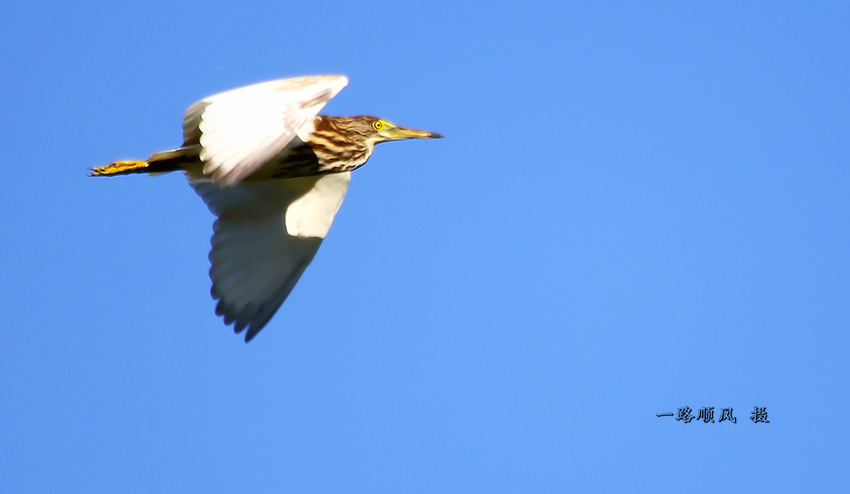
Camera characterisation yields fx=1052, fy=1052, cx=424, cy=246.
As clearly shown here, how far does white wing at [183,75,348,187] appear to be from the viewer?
8.37 m

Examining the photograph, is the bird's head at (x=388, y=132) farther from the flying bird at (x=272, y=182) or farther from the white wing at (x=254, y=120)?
the white wing at (x=254, y=120)

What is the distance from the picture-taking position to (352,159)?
10.6 m

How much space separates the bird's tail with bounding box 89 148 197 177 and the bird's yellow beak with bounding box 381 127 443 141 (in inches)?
80.8

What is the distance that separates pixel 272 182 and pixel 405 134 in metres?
1.49

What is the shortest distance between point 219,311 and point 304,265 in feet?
3.38

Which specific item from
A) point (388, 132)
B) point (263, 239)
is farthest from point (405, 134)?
point (263, 239)

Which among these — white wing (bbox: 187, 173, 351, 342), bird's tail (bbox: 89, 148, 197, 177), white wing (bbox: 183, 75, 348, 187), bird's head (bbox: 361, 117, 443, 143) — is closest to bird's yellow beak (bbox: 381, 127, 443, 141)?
bird's head (bbox: 361, 117, 443, 143)

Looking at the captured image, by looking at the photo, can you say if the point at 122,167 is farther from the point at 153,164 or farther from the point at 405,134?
the point at 405,134

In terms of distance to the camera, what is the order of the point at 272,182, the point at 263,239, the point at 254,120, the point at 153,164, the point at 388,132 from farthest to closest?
the point at 263,239, the point at 272,182, the point at 388,132, the point at 153,164, the point at 254,120

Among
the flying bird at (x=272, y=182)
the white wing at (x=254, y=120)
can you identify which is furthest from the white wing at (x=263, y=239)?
the white wing at (x=254, y=120)

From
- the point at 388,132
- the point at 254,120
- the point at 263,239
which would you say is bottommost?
the point at 254,120

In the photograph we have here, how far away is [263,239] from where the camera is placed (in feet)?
37.1

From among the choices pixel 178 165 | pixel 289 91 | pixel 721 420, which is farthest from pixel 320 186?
pixel 721 420

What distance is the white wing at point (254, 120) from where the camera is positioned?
8.37 m
